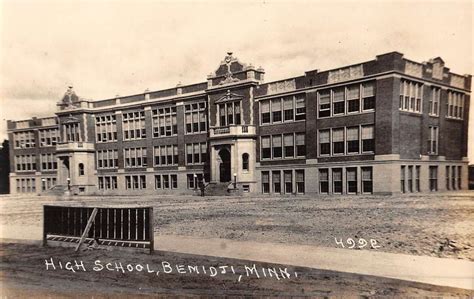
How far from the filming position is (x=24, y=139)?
55969 mm

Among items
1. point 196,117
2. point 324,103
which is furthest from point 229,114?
point 324,103

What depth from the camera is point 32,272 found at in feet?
27.2

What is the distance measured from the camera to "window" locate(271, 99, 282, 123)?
33844 mm

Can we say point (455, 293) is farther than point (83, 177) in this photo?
No

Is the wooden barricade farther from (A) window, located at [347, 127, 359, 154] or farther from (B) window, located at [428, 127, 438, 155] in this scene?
(B) window, located at [428, 127, 438, 155]

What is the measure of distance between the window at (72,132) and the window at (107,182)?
5.72 metres

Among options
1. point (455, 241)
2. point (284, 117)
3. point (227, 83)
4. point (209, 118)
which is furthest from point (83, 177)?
point (455, 241)

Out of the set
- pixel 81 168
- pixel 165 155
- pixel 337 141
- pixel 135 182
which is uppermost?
pixel 337 141

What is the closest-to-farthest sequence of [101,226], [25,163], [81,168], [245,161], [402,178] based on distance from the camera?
1. [101,226]
2. [402,178]
3. [245,161]
4. [81,168]
5. [25,163]

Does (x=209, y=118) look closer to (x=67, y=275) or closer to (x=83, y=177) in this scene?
(x=83, y=177)

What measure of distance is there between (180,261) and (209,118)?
98.4 ft

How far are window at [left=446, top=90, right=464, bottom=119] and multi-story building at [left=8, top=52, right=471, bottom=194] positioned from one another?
78mm

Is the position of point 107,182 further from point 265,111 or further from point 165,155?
A: point 265,111

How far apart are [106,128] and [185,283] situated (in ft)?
143
